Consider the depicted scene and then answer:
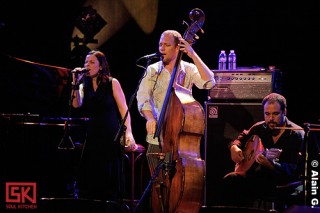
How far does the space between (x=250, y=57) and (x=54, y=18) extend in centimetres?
293

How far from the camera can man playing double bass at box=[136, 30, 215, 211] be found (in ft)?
14.6

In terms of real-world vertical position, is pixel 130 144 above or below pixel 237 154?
above

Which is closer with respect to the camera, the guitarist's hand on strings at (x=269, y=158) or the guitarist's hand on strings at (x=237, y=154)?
the guitarist's hand on strings at (x=269, y=158)

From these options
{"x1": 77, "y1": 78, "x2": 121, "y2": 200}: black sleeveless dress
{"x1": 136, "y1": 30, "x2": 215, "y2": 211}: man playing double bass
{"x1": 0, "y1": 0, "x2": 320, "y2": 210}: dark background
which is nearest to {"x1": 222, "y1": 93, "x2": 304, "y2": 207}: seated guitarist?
{"x1": 136, "y1": 30, "x2": 215, "y2": 211}: man playing double bass

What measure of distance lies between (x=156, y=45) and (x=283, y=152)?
3.03 m

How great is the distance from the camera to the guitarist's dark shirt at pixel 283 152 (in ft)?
Result: 15.3

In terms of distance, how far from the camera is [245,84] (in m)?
5.58

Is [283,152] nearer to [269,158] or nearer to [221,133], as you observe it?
[269,158]

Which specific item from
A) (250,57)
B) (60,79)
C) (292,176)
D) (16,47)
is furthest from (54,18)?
(292,176)

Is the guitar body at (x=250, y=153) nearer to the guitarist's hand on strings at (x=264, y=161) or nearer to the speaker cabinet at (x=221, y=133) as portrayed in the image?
the guitarist's hand on strings at (x=264, y=161)

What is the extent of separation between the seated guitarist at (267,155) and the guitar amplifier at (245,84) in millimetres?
588

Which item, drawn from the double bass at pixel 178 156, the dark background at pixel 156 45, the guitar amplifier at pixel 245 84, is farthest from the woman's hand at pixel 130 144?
the dark background at pixel 156 45

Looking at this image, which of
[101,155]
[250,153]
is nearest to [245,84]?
[250,153]

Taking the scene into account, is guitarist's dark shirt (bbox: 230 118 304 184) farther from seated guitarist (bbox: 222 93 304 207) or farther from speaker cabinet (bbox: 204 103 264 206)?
speaker cabinet (bbox: 204 103 264 206)
